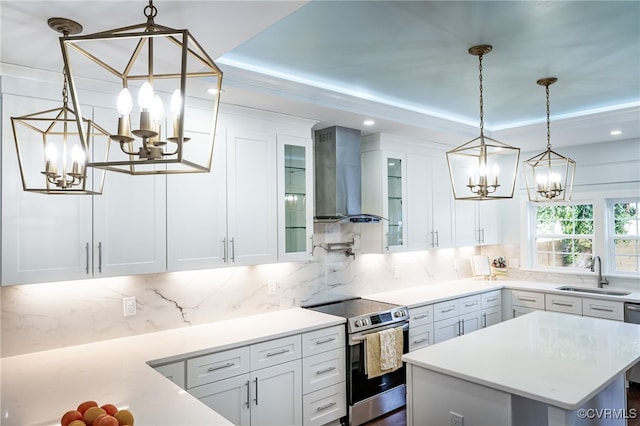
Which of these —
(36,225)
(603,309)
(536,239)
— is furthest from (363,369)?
(536,239)

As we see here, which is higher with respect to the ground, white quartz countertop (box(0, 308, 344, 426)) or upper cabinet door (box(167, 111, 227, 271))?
upper cabinet door (box(167, 111, 227, 271))

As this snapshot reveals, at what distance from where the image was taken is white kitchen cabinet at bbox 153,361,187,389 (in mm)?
2491

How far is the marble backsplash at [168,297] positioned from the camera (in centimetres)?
258

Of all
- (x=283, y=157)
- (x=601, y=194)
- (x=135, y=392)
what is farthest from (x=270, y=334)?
(x=601, y=194)

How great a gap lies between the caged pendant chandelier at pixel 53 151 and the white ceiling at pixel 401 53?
12.2 inches

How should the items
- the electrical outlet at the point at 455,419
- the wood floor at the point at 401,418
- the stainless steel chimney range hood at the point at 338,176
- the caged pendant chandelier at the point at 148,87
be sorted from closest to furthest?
1. the caged pendant chandelier at the point at 148,87
2. the electrical outlet at the point at 455,419
3. the wood floor at the point at 401,418
4. the stainless steel chimney range hood at the point at 338,176

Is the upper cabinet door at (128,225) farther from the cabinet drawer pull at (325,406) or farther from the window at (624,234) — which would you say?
the window at (624,234)

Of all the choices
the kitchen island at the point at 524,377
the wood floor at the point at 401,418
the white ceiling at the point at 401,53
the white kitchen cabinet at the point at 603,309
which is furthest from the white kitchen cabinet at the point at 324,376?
the white kitchen cabinet at the point at 603,309

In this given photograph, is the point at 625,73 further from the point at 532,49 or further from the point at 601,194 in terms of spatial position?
the point at 601,194

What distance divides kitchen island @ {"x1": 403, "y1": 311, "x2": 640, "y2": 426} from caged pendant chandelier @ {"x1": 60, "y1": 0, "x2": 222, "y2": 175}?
1.72 metres

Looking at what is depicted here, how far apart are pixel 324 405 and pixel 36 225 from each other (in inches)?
92.3

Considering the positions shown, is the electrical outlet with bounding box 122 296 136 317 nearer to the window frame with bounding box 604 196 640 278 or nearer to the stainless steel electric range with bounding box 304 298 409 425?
the stainless steel electric range with bounding box 304 298 409 425

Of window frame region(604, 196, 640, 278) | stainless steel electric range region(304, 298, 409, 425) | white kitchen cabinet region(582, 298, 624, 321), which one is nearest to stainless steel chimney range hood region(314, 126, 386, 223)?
stainless steel electric range region(304, 298, 409, 425)

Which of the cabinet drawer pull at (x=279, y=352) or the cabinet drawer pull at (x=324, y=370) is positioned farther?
the cabinet drawer pull at (x=324, y=370)
